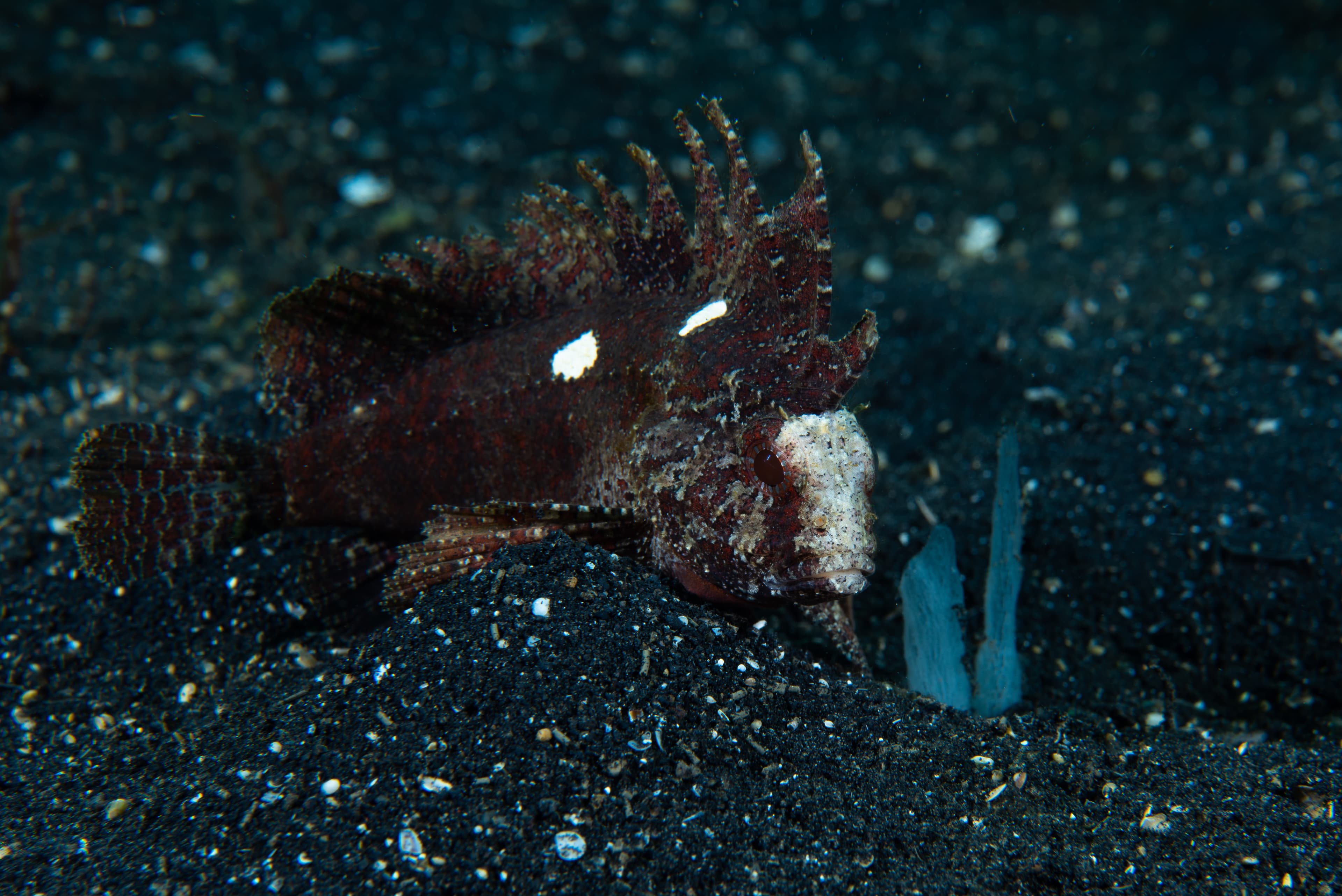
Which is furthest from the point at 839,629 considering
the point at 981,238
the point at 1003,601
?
the point at 981,238

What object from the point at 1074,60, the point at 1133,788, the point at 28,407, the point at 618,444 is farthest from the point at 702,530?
the point at 1074,60

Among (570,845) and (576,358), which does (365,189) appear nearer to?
(576,358)

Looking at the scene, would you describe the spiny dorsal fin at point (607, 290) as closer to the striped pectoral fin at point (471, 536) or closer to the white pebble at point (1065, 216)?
the striped pectoral fin at point (471, 536)

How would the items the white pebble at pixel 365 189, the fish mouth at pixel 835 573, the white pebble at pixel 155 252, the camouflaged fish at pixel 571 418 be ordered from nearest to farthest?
the fish mouth at pixel 835 573, the camouflaged fish at pixel 571 418, the white pebble at pixel 155 252, the white pebble at pixel 365 189

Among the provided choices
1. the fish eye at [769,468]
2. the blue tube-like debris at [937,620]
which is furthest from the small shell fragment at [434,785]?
the blue tube-like debris at [937,620]

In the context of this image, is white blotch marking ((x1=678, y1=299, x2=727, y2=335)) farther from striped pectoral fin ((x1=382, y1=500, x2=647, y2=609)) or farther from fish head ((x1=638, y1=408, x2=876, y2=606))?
striped pectoral fin ((x1=382, y1=500, x2=647, y2=609))

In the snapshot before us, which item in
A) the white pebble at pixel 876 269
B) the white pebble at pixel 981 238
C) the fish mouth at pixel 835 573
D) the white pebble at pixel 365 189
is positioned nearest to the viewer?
the fish mouth at pixel 835 573

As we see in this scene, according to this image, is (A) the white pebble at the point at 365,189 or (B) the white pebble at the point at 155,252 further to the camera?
(A) the white pebble at the point at 365,189
